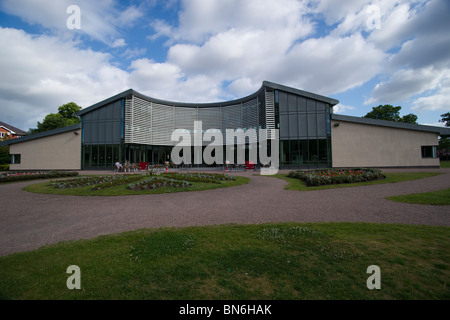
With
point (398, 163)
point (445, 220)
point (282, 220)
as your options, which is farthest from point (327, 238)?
point (398, 163)

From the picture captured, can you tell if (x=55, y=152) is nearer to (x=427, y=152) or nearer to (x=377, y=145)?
(x=377, y=145)

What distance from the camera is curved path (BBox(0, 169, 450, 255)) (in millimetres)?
5355

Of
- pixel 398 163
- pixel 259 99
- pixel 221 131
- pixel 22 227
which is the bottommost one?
pixel 22 227

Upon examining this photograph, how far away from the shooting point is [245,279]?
2947mm

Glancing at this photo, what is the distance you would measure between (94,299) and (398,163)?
102ft

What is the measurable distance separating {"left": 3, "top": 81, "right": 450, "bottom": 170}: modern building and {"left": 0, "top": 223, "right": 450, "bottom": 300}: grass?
23599 mm

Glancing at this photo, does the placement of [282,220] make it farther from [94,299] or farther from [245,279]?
[94,299]

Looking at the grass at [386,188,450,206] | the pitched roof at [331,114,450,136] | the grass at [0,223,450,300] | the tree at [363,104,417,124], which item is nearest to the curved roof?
the pitched roof at [331,114,450,136]

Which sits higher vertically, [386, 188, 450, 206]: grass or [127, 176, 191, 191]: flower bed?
[127, 176, 191, 191]: flower bed

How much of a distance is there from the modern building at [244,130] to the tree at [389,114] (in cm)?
3559

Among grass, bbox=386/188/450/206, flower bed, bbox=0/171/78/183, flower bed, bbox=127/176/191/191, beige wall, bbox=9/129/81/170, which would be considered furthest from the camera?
beige wall, bbox=9/129/81/170

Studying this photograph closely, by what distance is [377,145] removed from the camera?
25.6 metres

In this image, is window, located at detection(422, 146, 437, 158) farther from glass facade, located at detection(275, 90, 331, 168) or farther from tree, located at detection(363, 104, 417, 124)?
tree, located at detection(363, 104, 417, 124)

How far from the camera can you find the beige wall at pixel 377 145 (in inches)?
980
